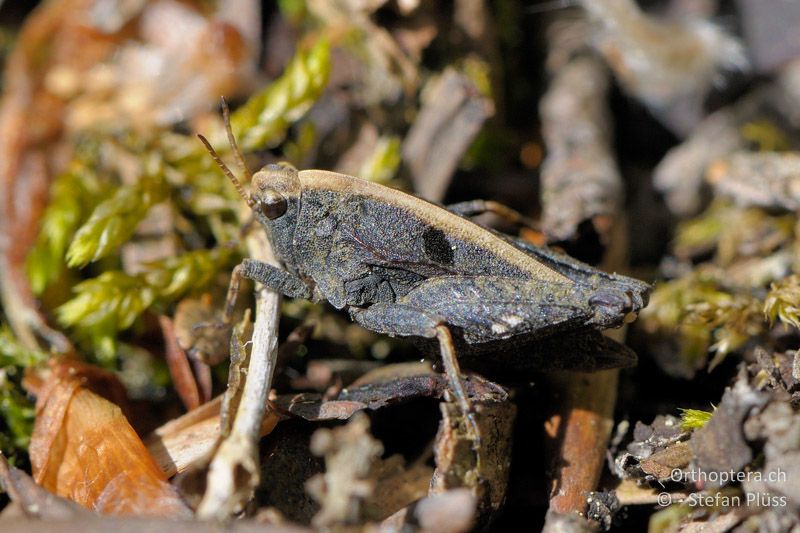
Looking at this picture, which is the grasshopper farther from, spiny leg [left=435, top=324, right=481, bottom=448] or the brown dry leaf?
the brown dry leaf

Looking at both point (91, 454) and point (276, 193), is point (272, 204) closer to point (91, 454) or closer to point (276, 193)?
point (276, 193)

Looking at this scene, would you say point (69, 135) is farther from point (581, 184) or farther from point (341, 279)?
point (581, 184)

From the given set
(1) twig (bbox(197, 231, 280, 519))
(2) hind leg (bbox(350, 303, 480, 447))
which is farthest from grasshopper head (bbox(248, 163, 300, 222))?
(2) hind leg (bbox(350, 303, 480, 447))

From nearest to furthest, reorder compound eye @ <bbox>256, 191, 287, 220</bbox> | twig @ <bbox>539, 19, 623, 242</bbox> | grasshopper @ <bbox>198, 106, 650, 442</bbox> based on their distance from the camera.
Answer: grasshopper @ <bbox>198, 106, 650, 442</bbox>
compound eye @ <bbox>256, 191, 287, 220</bbox>
twig @ <bbox>539, 19, 623, 242</bbox>

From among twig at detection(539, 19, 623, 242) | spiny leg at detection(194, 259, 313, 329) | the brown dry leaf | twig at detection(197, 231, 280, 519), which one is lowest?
the brown dry leaf

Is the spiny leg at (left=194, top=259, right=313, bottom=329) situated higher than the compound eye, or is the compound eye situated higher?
the compound eye

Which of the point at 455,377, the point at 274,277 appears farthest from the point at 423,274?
the point at 274,277

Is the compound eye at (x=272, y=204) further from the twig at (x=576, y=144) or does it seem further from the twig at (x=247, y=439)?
the twig at (x=576, y=144)
